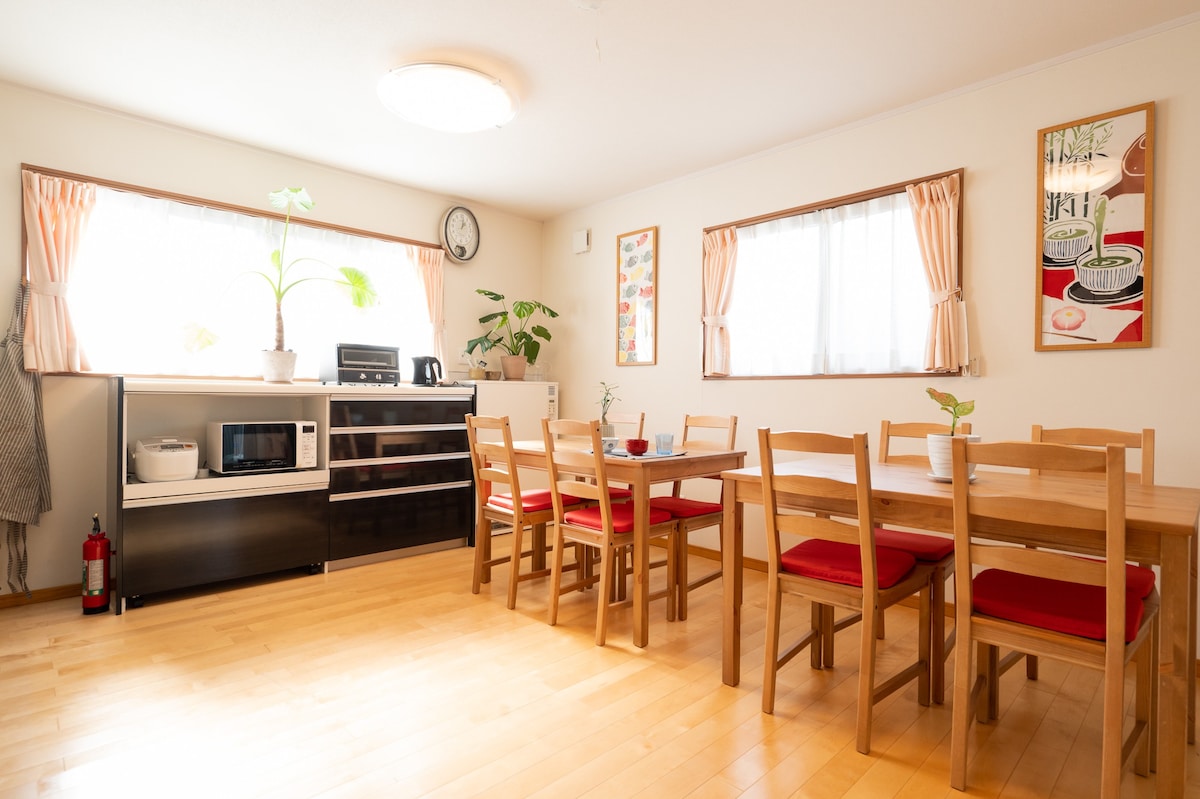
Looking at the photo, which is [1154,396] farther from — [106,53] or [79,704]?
[106,53]

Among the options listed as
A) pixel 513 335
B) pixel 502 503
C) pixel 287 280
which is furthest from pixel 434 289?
pixel 502 503

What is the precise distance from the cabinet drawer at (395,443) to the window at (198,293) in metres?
0.71

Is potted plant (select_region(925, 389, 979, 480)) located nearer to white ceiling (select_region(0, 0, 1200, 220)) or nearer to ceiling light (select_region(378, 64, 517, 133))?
white ceiling (select_region(0, 0, 1200, 220))

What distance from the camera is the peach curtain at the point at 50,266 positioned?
317cm

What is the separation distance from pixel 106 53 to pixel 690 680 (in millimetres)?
3753

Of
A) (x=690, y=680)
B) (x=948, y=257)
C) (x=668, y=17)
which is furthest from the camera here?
(x=948, y=257)

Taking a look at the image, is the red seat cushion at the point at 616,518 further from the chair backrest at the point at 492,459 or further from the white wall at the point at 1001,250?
the white wall at the point at 1001,250

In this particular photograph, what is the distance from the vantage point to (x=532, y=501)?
3193mm

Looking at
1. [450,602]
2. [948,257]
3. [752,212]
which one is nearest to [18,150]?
[450,602]

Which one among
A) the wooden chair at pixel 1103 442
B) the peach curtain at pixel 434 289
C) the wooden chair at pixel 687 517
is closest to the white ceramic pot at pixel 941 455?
the wooden chair at pixel 1103 442

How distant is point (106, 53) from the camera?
2832 mm

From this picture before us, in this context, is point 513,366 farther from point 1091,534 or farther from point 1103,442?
point 1091,534

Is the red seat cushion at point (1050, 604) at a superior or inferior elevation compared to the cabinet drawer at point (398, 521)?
superior

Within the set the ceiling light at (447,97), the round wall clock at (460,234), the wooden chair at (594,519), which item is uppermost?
the ceiling light at (447,97)
